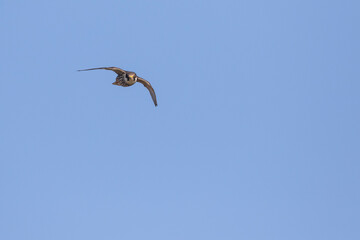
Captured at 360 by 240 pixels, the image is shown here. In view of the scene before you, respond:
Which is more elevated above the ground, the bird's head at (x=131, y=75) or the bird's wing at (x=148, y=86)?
the bird's wing at (x=148, y=86)

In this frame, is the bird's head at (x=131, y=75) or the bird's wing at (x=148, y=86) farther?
the bird's wing at (x=148, y=86)

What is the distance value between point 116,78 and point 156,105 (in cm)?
751

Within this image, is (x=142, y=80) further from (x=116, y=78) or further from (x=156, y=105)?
(x=116, y=78)

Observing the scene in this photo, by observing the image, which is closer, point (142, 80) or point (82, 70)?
point (82, 70)

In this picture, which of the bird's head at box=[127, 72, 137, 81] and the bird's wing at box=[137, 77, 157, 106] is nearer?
the bird's head at box=[127, 72, 137, 81]

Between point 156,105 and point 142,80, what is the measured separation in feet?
8.36

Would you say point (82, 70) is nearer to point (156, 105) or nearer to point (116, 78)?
point (116, 78)

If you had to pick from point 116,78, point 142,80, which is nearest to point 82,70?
point 116,78

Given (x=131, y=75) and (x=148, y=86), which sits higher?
(x=148, y=86)

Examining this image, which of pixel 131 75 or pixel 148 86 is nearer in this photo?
pixel 131 75

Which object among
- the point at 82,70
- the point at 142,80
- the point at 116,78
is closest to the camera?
the point at 82,70

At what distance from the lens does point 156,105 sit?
166 feet

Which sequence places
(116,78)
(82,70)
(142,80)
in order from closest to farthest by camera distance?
1. (82,70)
2. (116,78)
3. (142,80)

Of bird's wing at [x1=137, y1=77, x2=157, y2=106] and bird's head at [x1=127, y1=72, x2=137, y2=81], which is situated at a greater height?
bird's wing at [x1=137, y1=77, x2=157, y2=106]
